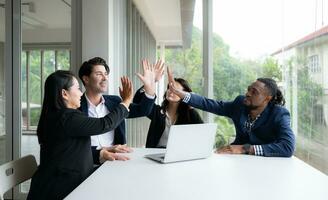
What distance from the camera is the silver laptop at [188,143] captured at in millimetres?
1599

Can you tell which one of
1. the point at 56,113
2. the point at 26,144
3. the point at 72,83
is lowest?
the point at 26,144

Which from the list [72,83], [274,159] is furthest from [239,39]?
[72,83]

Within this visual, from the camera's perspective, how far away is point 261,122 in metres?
2.08

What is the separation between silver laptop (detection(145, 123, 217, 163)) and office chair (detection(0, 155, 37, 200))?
659mm

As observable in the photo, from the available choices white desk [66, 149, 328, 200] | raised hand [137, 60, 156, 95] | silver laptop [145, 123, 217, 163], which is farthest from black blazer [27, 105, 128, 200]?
raised hand [137, 60, 156, 95]

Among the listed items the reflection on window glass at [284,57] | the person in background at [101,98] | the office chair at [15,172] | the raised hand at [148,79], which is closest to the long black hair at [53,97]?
the office chair at [15,172]

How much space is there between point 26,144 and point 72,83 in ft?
5.72

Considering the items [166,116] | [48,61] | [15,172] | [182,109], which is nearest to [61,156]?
[15,172]

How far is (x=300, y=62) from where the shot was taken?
266 centimetres

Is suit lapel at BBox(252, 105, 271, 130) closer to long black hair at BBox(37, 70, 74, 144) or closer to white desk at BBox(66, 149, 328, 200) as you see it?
white desk at BBox(66, 149, 328, 200)

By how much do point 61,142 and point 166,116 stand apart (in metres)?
1.12

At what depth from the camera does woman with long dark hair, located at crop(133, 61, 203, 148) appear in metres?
2.42

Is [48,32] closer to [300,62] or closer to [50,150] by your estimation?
[50,150]

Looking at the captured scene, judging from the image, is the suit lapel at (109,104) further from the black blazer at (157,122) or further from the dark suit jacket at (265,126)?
the dark suit jacket at (265,126)
